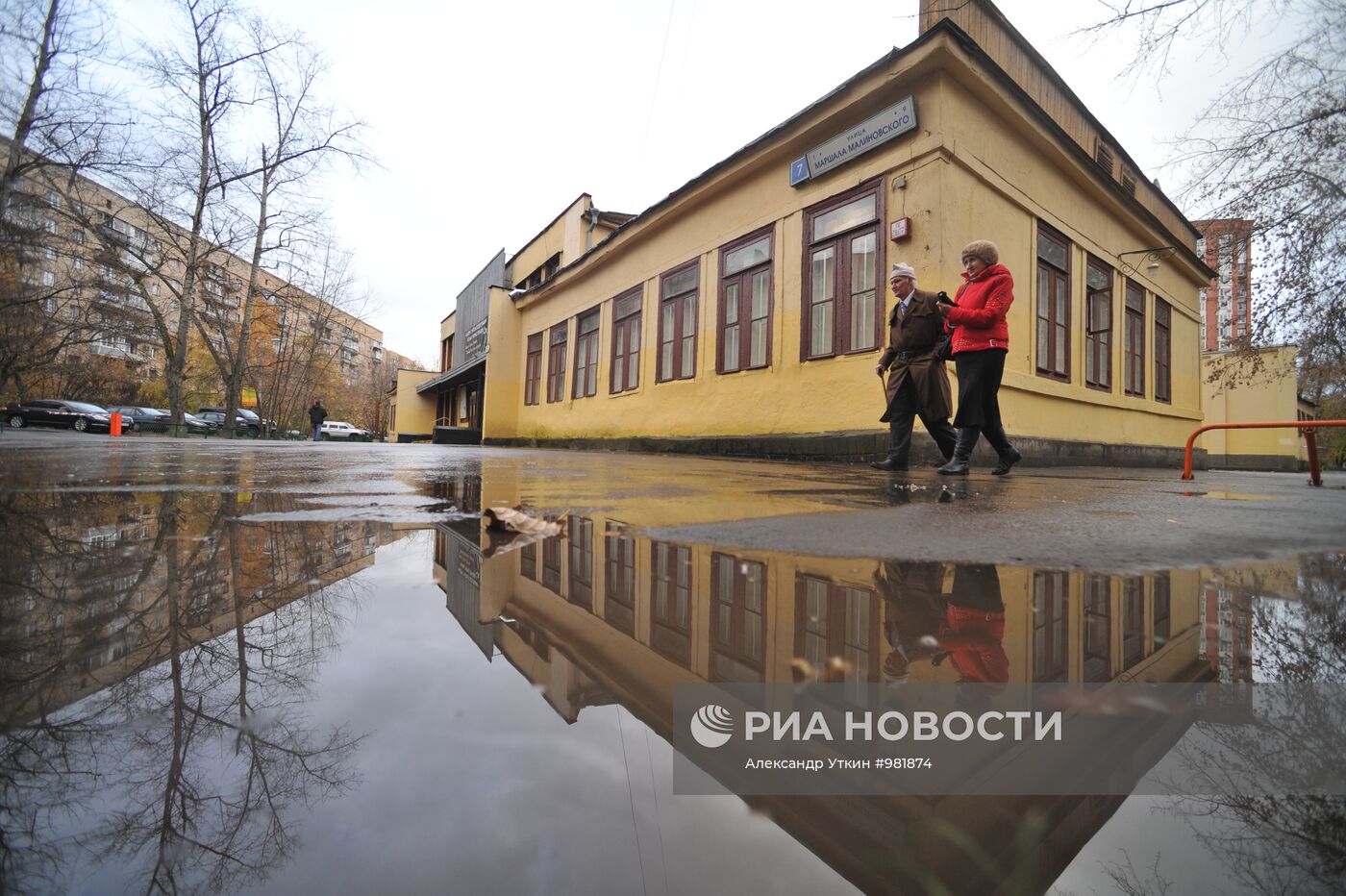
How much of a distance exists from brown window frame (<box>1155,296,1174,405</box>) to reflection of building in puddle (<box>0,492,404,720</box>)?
48.5 ft

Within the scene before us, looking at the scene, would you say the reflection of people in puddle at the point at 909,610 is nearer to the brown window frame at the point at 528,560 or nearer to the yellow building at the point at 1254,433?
the brown window frame at the point at 528,560

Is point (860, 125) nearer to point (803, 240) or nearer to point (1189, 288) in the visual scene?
point (803, 240)

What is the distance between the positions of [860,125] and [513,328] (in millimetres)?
13683

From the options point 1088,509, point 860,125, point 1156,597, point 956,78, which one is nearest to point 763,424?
point 860,125

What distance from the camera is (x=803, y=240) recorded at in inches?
326

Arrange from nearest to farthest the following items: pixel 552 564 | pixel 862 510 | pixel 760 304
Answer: pixel 552 564
pixel 862 510
pixel 760 304

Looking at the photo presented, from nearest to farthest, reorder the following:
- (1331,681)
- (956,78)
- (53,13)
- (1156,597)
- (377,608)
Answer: (1331,681) → (377,608) → (1156,597) → (956,78) → (53,13)

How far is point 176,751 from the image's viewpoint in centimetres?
54

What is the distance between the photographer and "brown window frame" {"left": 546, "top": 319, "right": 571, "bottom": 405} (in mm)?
15842

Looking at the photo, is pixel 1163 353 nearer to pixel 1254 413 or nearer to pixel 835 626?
pixel 1254 413

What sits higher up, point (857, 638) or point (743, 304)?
point (743, 304)

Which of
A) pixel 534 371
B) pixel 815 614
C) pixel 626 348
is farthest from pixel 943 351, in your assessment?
pixel 534 371

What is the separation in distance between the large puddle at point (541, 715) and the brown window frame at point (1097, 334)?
10.0 meters

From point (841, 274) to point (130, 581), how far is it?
783cm
